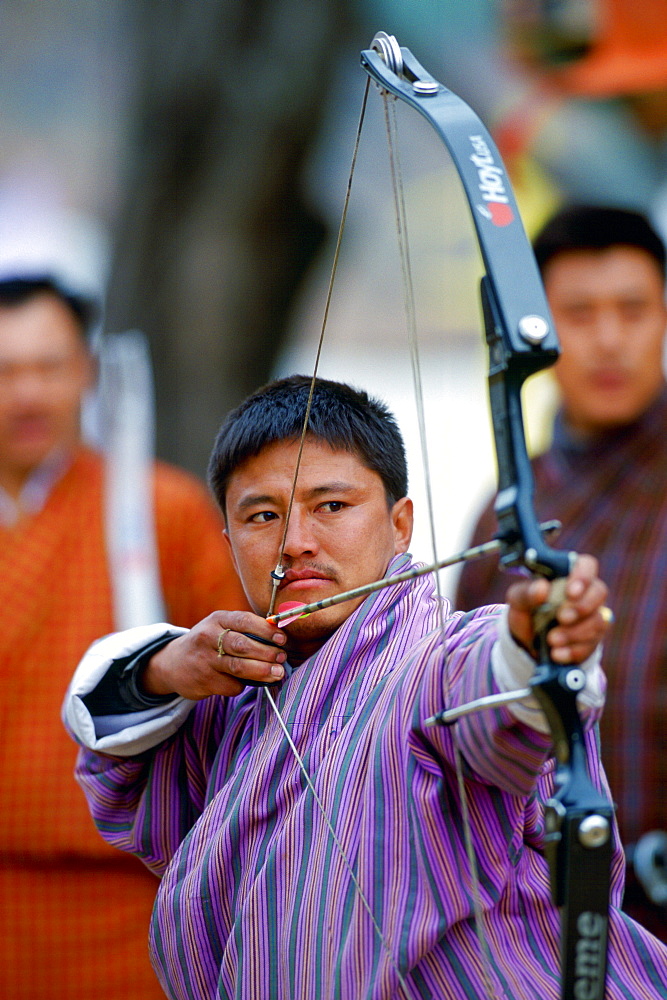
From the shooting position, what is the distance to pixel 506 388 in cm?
116

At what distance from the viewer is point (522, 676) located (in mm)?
1042

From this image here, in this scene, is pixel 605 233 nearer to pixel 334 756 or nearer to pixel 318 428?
pixel 318 428

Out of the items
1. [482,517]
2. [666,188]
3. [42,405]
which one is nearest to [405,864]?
[482,517]

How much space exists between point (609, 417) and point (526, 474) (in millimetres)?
1489

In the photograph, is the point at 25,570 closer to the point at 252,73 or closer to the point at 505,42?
the point at 252,73

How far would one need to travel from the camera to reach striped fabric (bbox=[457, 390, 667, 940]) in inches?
85.7

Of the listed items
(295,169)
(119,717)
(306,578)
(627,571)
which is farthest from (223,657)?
(295,169)

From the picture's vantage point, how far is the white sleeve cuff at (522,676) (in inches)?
40.7

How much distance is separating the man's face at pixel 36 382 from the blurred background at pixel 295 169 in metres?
0.28

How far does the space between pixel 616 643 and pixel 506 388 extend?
1.25m

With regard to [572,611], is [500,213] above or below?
above

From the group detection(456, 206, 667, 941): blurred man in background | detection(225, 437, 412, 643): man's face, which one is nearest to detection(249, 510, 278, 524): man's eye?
detection(225, 437, 412, 643): man's face

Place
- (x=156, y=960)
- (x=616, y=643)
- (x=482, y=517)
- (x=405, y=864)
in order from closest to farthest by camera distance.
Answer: (x=405, y=864), (x=156, y=960), (x=616, y=643), (x=482, y=517)

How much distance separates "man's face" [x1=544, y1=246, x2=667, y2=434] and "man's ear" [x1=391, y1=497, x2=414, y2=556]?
3.84 feet
